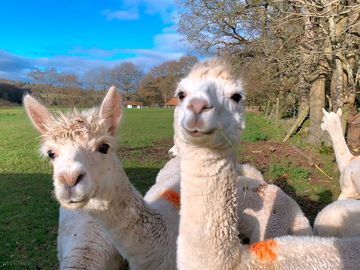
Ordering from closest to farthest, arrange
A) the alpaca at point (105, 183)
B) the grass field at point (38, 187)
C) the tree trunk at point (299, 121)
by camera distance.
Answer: the alpaca at point (105, 183) < the grass field at point (38, 187) < the tree trunk at point (299, 121)

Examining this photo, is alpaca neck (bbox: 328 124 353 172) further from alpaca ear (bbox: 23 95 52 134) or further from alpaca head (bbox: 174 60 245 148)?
alpaca ear (bbox: 23 95 52 134)

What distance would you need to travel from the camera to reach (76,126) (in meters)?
3.44

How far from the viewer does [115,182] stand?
357 cm

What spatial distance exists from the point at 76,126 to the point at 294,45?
9721 mm

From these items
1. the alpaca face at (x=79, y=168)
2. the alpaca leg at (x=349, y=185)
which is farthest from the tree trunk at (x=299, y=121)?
the alpaca face at (x=79, y=168)

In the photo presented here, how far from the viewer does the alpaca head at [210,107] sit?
2133 millimetres

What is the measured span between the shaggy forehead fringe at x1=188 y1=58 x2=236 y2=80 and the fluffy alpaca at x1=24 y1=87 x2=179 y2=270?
1.25 m

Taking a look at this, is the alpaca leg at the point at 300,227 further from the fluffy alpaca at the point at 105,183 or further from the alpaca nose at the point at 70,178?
the alpaca nose at the point at 70,178

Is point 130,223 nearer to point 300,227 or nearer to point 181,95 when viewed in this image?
point 181,95

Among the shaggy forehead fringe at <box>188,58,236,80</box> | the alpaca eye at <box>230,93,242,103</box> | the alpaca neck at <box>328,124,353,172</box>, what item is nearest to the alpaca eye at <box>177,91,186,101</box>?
the shaggy forehead fringe at <box>188,58,236,80</box>

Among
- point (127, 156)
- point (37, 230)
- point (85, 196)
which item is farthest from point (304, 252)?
point (127, 156)

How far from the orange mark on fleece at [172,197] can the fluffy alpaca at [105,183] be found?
39 cm

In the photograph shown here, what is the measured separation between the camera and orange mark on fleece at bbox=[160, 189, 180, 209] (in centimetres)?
425

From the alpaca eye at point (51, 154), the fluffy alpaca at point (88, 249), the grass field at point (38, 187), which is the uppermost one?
the alpaca eye at point (51, 154)
